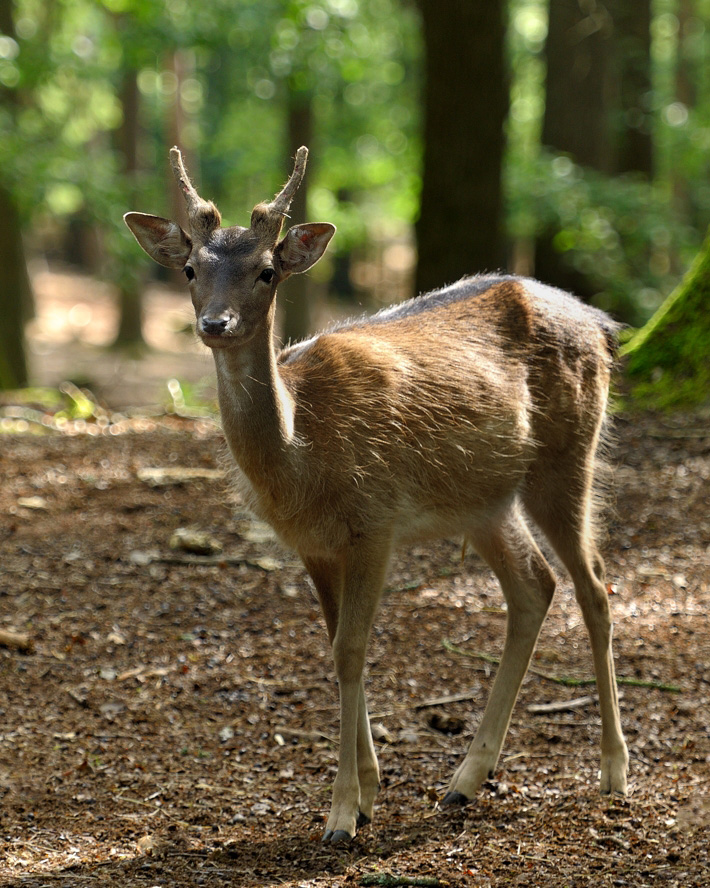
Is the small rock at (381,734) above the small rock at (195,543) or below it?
below

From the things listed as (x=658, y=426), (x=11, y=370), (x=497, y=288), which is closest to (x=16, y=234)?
(x=11, y=370)

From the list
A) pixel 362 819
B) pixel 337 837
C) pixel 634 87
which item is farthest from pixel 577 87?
pixel 337 837

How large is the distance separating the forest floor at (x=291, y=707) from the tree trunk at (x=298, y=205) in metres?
9.48

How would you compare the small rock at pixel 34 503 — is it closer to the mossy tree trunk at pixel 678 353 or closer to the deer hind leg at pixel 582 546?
the deer hind leg at pixel 582 546

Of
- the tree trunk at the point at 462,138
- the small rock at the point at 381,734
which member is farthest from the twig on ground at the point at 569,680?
the tree trunk at the point at 462,138

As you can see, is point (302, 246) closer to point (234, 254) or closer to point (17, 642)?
point (234, 254)

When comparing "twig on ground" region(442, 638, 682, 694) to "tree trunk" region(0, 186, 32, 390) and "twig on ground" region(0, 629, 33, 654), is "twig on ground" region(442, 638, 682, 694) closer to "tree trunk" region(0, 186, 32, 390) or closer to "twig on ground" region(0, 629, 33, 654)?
"twig on ground" region(0, 629, 33, 654)

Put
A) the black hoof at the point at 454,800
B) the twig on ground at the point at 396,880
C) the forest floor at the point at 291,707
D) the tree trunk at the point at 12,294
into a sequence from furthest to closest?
the tree trunk at the point at 12,294
the black hoof at the point at 454,800
the forest floor at the point at 291,707
the twig on ground at the point at 396,880

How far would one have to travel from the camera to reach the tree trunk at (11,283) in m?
14.4

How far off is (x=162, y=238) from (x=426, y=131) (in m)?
5.47

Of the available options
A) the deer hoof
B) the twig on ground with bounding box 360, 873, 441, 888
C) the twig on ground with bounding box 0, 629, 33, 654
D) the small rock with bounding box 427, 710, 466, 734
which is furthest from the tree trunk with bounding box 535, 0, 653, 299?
the twig on ground with bounding box 360, 873, 441, 888

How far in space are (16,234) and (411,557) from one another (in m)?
10.4

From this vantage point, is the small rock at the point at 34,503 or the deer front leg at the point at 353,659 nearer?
the deer front leg at the point at 353,659

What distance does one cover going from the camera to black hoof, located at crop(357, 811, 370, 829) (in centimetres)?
401
